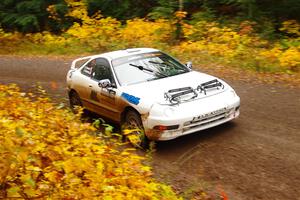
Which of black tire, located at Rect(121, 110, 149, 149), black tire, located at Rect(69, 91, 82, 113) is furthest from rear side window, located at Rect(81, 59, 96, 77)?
black tire, located at Rect(121, 110, 149, 149)

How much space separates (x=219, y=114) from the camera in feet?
26.7

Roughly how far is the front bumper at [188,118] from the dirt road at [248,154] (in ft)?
1.19

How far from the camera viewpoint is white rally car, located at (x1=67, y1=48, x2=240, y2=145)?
7806 mm

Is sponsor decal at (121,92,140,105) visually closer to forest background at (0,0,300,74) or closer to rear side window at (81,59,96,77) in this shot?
rear side window at (81,59,96,77)

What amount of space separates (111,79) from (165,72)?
1.16 meters

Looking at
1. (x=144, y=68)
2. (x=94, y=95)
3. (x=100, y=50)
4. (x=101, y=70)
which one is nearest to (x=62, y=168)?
(x=144, y=68)

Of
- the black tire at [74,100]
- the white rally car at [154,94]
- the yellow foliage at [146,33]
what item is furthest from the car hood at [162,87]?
the yellow foliage at [146,33]

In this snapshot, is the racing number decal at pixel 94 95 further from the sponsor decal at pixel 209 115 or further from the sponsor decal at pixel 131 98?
the sponsor decal at pixel 209 115

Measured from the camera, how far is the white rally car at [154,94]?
307 inches

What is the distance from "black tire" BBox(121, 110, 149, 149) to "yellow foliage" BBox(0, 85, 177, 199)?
1.71 metres

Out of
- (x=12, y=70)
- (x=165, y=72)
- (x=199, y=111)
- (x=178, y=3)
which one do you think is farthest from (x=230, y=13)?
(x=199, y=111)

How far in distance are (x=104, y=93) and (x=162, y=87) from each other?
1501 mm

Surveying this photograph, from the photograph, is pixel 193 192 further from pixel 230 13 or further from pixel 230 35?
pixel 230 13

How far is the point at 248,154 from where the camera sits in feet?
24.4
